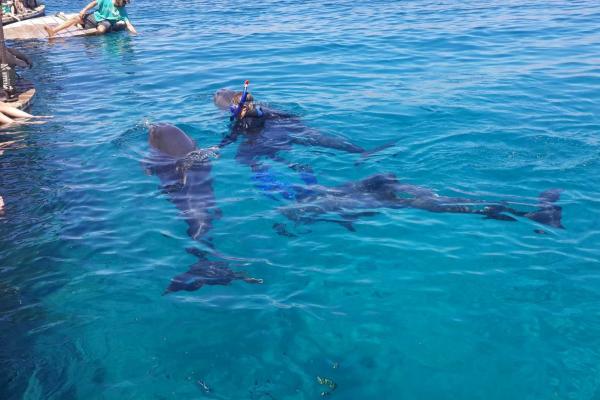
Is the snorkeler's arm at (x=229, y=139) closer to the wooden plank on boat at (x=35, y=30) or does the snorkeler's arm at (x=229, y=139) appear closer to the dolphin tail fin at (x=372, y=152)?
the dolphin tail fin at (x=372, y=152)

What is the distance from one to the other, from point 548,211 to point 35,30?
24.5 metres

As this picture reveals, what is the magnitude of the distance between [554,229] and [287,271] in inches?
159

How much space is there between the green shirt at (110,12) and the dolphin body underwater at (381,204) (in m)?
19.8

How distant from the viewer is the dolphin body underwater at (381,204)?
28.4 feet

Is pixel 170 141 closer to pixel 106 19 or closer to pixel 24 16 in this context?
pixel 106 19

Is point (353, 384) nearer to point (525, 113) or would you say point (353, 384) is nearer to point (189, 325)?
point (189, 325)

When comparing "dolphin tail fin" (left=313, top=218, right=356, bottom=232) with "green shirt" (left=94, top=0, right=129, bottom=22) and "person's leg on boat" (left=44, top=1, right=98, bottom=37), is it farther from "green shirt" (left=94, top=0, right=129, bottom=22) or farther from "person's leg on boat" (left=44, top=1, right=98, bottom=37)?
"person's leg on boat" (left=44, top=1, right=98, bottom=37)

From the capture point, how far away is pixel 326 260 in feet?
25.7

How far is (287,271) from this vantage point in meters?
7.57

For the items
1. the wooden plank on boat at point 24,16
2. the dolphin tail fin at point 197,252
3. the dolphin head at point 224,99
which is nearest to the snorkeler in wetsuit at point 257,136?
the dolphin head at point 224,99

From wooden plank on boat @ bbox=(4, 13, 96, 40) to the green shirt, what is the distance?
32.5 inches

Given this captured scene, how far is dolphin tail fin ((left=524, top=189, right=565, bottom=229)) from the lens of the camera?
8.45 metres

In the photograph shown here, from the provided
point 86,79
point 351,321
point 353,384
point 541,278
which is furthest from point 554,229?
point 86,79

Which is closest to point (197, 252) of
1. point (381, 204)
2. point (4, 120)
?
point (381, 204)
